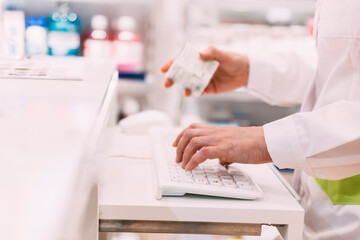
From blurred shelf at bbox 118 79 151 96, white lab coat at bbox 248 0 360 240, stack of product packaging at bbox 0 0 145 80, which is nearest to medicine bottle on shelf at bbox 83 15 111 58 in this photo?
stack of product packaging at bbox 0 0 145 80

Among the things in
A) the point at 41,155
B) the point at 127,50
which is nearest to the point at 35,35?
the point at 127,50

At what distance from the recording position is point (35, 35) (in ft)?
6.33

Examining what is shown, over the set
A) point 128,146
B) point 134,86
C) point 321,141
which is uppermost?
point 321,141

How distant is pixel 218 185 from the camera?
709 millimetres

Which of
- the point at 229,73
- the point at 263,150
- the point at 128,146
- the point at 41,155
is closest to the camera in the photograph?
the point at 41,155

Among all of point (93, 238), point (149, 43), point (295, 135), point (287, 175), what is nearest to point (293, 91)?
point (295, 135)

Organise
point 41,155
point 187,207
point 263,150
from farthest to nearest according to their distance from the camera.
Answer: point 263,150
point 187,207
point 41,155

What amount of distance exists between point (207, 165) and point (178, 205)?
0.17m

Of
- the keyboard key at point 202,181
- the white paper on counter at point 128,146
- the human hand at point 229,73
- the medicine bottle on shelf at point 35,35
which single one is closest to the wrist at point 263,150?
the keyboard key at point 202,181

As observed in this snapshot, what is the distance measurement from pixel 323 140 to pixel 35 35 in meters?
1.53

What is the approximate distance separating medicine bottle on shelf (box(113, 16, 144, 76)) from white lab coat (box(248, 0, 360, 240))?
116cm

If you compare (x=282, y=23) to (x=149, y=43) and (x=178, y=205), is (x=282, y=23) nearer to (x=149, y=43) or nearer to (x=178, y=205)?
(x=149, y=43)

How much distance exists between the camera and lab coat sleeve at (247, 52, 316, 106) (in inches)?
46.8

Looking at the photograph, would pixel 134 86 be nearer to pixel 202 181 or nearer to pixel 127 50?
pixel 127 50
